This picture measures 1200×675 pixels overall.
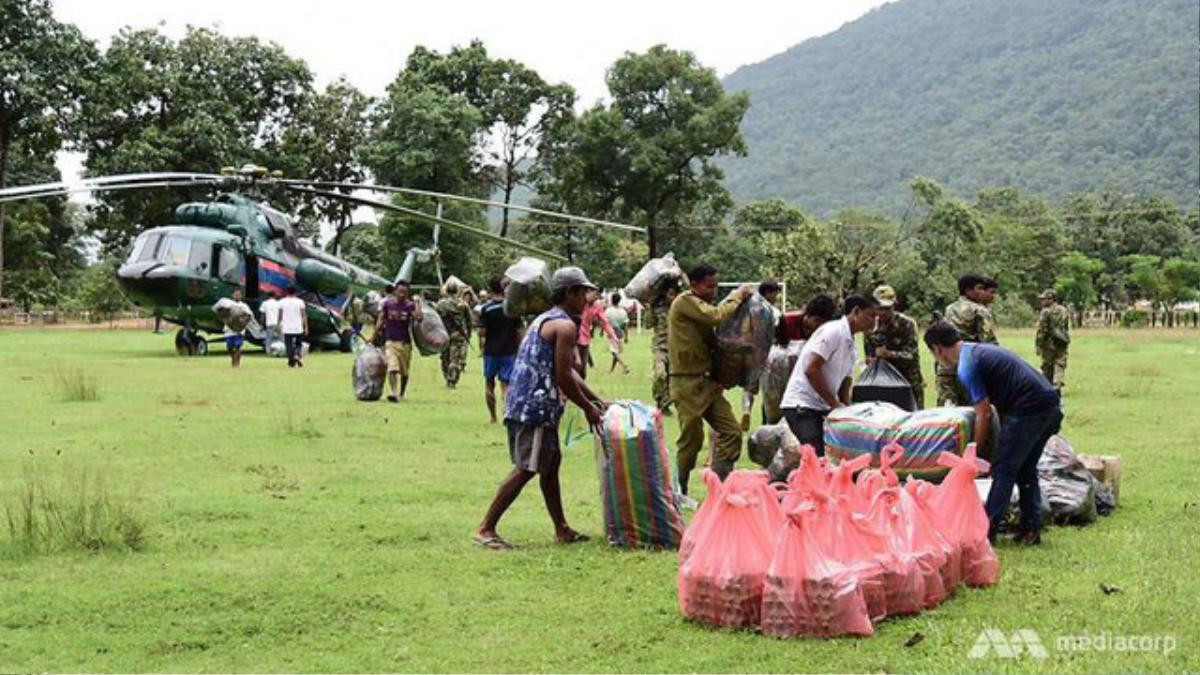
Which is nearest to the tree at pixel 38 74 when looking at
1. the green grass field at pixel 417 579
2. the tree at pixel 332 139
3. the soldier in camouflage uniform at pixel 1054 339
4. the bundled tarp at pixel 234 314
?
the tree at pixel 332 139

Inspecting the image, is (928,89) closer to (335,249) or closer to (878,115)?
(878,115)

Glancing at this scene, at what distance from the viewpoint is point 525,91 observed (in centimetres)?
5884

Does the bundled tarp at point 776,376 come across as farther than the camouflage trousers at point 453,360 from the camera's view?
No

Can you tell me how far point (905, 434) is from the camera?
7508 mm

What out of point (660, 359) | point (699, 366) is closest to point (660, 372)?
Answer: point (660, 359)

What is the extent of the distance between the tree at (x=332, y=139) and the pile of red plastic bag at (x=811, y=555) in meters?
47.9

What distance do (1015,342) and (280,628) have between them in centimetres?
3306

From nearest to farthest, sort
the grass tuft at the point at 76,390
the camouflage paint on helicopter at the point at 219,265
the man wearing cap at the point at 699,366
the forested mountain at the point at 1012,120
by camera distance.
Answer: the man wearing cap at the point at 699,366
the grass tuft at the point at 76,390
the camouflage paint on helicopter at the point at 219,265
the forested mountain at the point at 1012,120

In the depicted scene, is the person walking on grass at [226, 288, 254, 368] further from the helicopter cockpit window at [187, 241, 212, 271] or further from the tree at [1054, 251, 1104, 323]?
the tree at [1054, 251, 1104, 323]

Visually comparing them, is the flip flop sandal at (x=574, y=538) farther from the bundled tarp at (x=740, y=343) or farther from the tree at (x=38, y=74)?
the tree at (x=38, y=74)

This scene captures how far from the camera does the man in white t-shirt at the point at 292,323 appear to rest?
2198 cm

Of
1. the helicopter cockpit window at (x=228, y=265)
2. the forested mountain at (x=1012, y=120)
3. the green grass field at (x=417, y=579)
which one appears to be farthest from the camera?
the forested mountain at (x=1012, y=120)

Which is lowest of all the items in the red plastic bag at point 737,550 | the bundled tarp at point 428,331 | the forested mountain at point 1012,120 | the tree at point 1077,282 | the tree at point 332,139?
the red plastic bag at point 737,550

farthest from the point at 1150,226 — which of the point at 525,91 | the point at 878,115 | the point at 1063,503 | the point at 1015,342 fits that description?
the point at 878,115
